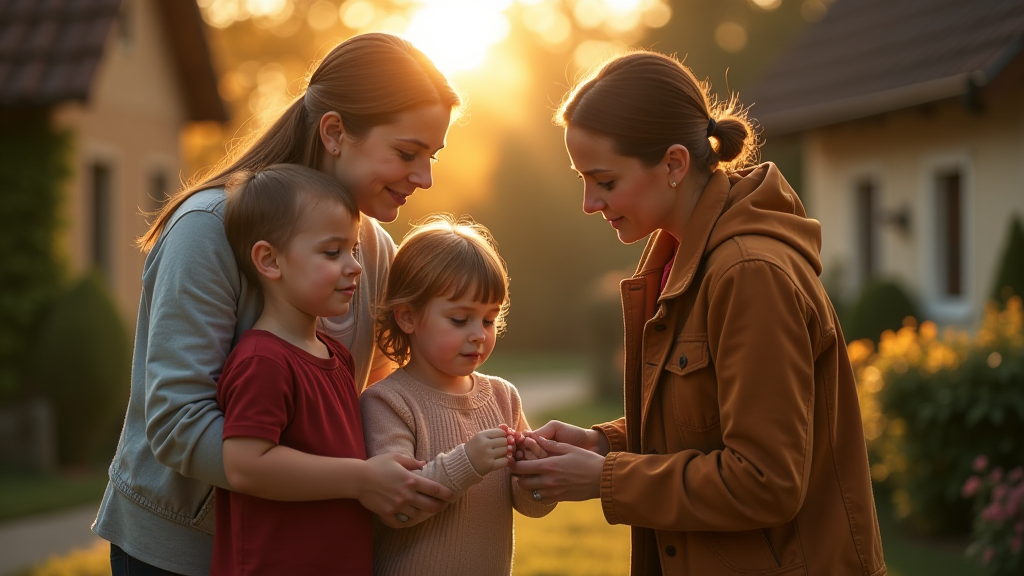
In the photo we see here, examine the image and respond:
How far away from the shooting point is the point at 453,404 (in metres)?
3.19

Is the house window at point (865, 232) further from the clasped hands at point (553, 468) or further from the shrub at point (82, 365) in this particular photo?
the clasped hands at point (553, 468)

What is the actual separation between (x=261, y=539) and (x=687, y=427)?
1114 millimetres

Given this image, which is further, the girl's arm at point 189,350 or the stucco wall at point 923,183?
the stucco wall at point 923,183

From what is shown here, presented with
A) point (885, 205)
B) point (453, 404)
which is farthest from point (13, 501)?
point (885, 205)

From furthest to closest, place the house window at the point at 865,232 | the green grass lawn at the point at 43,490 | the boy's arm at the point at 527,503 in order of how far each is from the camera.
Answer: the house window at the point at 865,232 → the green grass lawn at the point at 43,490 → the boy's arm at the point at 527,503

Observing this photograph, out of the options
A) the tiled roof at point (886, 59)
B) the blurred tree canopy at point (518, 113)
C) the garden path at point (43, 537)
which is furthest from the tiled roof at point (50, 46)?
the blurred tree canopy at point (518, 113)

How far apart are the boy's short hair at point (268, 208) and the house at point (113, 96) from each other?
9.74 m

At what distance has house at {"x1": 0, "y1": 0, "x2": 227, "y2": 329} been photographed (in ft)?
40.5

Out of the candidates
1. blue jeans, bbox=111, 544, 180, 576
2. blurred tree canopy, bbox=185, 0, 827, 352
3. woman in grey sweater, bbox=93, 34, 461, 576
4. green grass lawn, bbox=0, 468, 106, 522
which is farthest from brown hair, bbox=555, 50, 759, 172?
blurred tree canopy, bbox=185, 0, 827, 352

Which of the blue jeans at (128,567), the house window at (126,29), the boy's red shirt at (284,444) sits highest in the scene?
the house window at (126,29)

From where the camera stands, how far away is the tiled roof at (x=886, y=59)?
11879mm

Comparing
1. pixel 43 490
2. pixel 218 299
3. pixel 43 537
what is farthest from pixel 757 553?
pixel 43 490

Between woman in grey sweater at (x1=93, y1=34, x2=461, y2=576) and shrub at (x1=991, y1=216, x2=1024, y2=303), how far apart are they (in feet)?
31.4

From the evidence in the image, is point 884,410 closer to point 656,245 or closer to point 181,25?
point 656,245
